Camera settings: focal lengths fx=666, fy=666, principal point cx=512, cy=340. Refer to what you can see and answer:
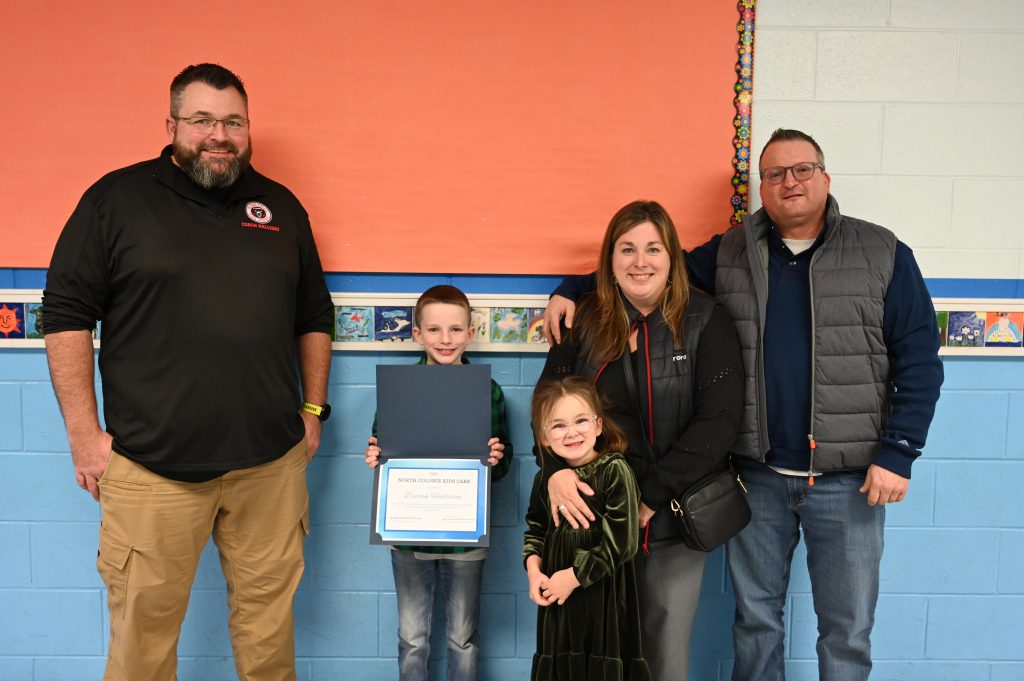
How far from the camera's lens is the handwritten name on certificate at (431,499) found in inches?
71.9

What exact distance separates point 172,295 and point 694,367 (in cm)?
136

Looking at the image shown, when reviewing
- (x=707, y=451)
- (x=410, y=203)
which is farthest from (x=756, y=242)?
(x=410, y=203)

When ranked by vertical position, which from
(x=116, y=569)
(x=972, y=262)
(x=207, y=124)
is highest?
(x=207, y=124)

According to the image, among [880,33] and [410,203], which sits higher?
[880,33]

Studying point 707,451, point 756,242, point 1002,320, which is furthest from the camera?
point 1002,320

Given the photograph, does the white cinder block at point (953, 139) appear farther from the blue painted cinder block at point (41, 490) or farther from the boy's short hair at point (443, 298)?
the blue painted cinder block at point (41, 490)

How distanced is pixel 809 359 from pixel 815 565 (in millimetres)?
597

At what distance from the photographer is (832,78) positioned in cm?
211

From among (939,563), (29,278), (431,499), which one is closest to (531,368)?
(431,499)

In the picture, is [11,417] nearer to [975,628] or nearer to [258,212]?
[258,212]

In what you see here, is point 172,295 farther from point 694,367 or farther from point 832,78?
point 832,78

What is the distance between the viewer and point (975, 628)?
224cm

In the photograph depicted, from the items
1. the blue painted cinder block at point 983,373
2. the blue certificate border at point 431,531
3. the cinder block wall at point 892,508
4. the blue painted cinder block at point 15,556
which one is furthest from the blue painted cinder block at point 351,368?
the blue painted cinder block at point 983,373

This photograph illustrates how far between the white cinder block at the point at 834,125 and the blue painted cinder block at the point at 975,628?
1486 mm
